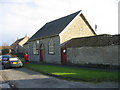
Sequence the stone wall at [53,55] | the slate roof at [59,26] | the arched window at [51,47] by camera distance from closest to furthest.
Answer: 1. the stone wall at [53,55]
2. the slate roof at [59,26]
3. the arched window at [51,47]

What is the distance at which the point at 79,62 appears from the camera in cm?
1819

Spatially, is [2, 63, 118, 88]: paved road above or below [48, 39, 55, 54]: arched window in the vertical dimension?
below

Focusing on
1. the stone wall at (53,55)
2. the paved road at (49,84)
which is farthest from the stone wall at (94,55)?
the paved road at (49,84)

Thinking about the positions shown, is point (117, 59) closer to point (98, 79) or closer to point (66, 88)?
point (98, 79)

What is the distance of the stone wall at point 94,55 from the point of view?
1419 cm

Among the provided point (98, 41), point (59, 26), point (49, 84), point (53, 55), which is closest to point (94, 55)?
point (98, 41)

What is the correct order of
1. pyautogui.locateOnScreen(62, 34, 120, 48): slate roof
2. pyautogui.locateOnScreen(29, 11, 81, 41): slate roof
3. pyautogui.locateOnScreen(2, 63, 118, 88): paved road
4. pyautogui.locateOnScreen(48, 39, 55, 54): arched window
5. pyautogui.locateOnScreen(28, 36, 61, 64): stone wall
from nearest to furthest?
pyautogui.locateOnScreen(2, 63, 118, 88): paved road < pyautogui.locateOnScreen(62, 34, 120, 48): slate roof < pyautogui.locateOnScreen(28, 36, 61, 64): stone wall < pyautogui.locateOnScreen(29, 11, 81, 41): slate roof < pyautogui.locateOnScreen(48, 39, 55, 54): arched window

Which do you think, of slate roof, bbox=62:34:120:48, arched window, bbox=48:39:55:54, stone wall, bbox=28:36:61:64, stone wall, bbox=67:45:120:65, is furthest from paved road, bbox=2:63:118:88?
arched window, bbox=48:39:55:54

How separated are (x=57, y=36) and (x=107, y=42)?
8.77 m

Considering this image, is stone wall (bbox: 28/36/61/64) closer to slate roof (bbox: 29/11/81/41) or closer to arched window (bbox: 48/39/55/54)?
arched window (bbox: 48/39/55/54)

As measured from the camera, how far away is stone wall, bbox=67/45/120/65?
14190 mm

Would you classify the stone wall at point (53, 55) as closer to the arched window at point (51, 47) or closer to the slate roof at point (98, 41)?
the arched window at point (51, 47)

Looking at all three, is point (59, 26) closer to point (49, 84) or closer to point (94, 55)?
point (94, 55)

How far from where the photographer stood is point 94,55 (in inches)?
637
